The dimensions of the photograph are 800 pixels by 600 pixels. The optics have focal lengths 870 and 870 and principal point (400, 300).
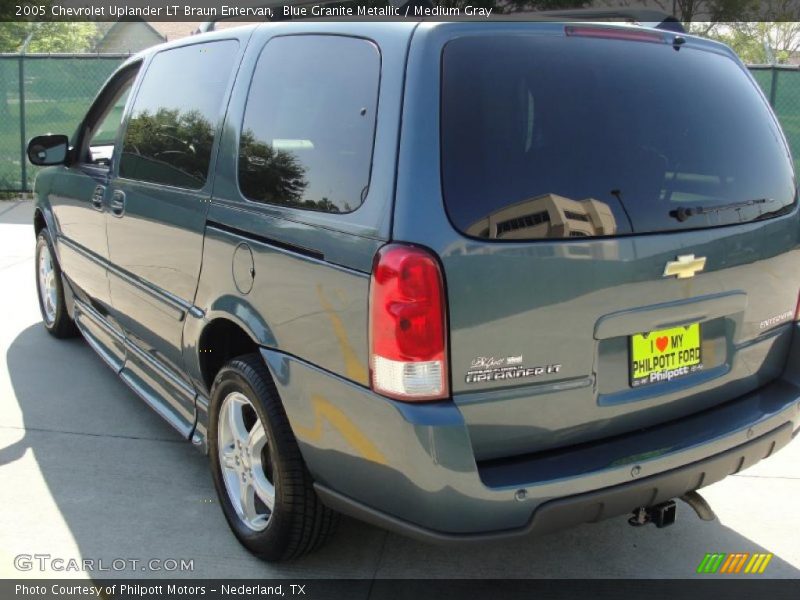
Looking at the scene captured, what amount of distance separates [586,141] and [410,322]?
788mm

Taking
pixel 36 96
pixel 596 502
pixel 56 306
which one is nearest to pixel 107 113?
pixel 56 306

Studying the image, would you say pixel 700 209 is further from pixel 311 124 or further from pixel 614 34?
pixel 311 124

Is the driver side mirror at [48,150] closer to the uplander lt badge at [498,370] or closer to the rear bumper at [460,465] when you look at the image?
the rear bumper at [460,465]

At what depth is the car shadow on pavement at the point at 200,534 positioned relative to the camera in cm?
323

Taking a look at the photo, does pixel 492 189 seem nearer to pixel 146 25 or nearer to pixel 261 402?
pixel 261 402

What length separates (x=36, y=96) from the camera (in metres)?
12.4

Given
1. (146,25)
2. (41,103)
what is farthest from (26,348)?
(146,25)

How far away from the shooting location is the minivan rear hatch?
2486 millimetres

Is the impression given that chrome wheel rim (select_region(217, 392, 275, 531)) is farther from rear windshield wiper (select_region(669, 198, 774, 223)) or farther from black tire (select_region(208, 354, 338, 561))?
rear windshield wiper (select_region(669, 198, 774, 223))

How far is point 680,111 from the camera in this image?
9.48ft

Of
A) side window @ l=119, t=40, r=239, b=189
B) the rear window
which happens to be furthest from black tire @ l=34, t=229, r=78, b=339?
the rear window

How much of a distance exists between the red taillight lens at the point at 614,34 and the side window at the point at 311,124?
636 mm

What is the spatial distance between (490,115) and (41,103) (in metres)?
11.5

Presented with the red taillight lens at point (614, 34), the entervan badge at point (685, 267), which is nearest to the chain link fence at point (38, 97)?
the red taillight lens at point (614, 34)
